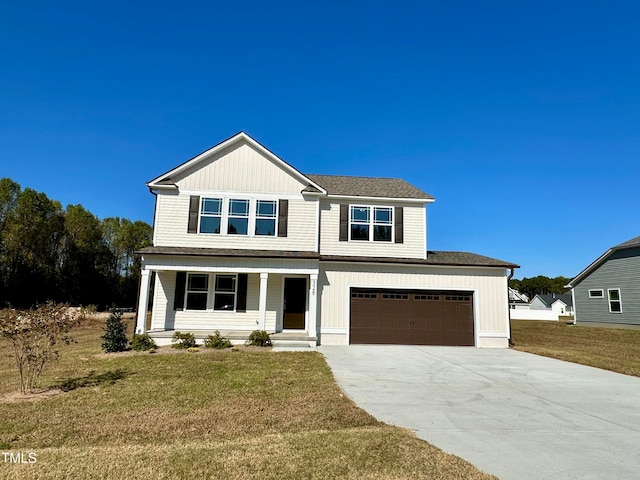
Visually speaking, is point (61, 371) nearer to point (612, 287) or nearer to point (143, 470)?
point (143, 470)

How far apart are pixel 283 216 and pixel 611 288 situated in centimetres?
2277

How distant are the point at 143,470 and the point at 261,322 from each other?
986 centimetres

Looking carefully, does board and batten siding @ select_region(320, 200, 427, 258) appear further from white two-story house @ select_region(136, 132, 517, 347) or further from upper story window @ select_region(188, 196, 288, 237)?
upper story window @ select_region(188, 196, 288, 237)

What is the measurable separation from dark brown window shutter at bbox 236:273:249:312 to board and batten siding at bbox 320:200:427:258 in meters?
3.32

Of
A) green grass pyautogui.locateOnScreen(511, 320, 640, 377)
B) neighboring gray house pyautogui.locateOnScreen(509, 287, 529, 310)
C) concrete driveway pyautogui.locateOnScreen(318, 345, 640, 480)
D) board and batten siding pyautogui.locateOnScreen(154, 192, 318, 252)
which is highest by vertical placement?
board and batten siding pyautogui.locateOnScreen(154, 192, 318, 252)

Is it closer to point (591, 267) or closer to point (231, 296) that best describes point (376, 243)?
point (231, 296)

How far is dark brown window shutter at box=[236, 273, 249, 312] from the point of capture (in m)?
14.8

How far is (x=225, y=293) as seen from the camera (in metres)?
14.9

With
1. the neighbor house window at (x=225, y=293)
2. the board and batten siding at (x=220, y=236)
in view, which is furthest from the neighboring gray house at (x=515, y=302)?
the neighbor house window at (x=225, y=293)

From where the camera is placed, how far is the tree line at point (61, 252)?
31781 millimetres

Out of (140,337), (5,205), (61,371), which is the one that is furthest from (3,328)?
(5,205)

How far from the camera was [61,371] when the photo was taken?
9.02m

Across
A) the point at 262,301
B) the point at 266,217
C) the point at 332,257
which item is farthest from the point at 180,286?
the point at 332,257

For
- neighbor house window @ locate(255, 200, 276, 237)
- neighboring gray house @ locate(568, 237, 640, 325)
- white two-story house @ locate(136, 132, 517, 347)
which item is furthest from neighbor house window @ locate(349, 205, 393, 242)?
neighboring gray house @ locate(568, 237, 640, 325)
